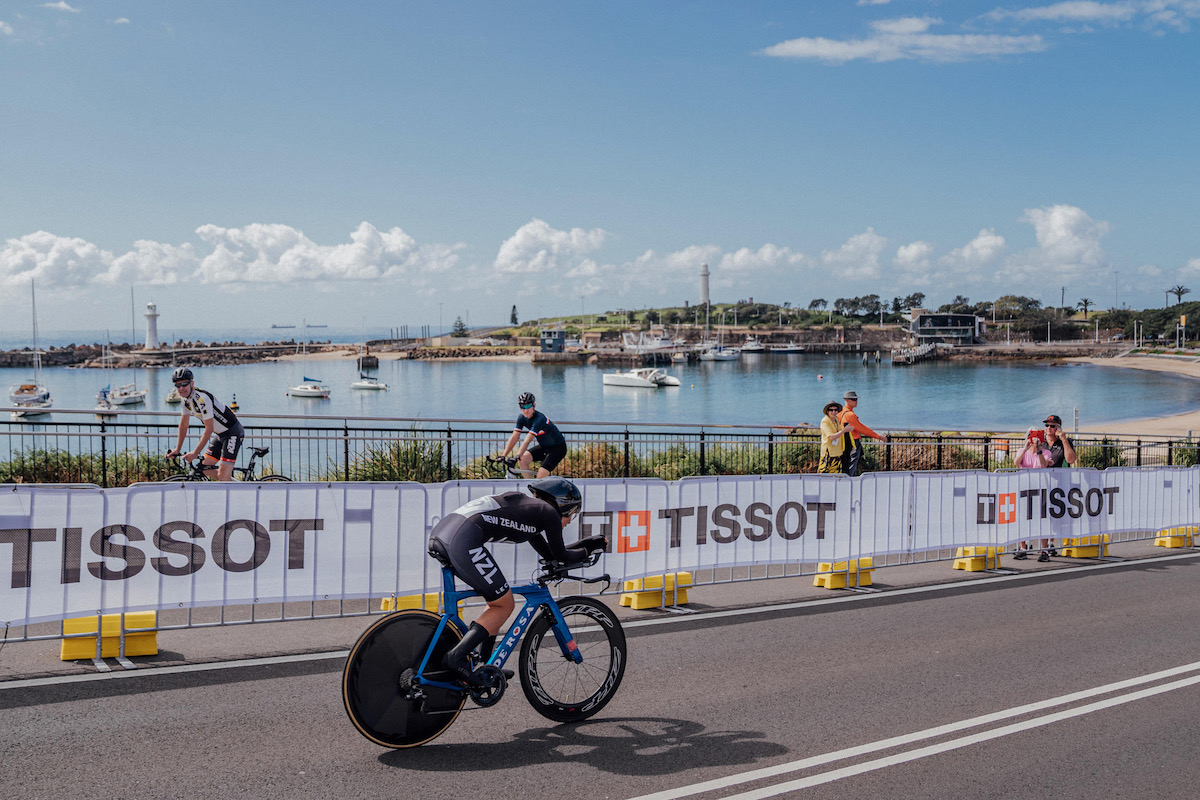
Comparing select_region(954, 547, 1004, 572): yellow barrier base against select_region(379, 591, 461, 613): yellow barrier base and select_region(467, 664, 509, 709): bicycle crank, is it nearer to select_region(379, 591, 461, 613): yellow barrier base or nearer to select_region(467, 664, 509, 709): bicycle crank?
select_region(379, 591, 461, 613): yellow barrier base

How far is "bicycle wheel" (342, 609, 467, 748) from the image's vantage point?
5207mm

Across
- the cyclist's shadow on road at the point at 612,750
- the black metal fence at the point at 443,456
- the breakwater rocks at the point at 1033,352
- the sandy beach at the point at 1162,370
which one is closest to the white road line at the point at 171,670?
the cyclist's shadow on road at the point at 612,750

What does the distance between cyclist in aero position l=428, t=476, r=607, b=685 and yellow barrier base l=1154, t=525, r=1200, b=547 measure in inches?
502

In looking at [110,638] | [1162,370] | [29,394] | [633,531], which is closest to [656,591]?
[633,531]

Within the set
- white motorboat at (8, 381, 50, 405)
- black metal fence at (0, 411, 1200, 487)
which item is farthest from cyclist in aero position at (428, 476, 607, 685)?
white motorboat at (8, 381, 50, 405)

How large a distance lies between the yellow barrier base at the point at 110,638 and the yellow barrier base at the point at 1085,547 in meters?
11.5

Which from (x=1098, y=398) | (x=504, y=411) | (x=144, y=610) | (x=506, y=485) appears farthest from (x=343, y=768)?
(x=1098, y=398)

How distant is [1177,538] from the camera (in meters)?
14.3

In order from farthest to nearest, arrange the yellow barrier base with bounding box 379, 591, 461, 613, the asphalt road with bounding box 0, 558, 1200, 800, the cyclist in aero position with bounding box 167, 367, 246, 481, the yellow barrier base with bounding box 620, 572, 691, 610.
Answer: the cyclist in aero position with bounding box 167, 367, 246, 481, the yellow barrier base with bounding box 620, 572, 691, 610, the yellow barrier base with bounding box 379, 591, 461, 613, the asphalt road with bounding box 0, 558, 1200, 800

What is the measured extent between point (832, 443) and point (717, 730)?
8.08 meters

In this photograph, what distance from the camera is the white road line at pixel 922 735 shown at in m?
5.04

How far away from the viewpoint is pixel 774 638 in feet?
26.9

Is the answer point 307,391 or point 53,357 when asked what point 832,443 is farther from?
point 53,357

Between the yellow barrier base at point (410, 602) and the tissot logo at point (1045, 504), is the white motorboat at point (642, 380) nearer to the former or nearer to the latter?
the tissot logo at point (1045, 504)
